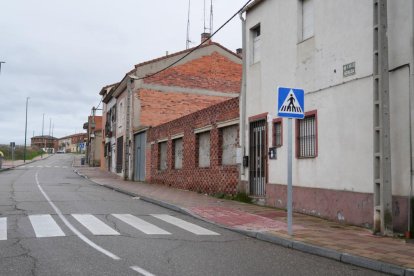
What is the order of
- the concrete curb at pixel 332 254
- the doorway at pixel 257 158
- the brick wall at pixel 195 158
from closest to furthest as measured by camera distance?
the concrete curb at pixel 332 254 < the doorway at pixel 257 158 < the brick wall at pixel 195 158

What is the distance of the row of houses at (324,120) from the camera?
8594 mm

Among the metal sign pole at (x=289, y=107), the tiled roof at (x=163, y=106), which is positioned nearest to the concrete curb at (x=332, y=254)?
the metal sign pole at (x=289, y=107)

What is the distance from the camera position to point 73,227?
9.36 meters

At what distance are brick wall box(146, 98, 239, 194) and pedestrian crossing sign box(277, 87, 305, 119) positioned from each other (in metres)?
6.95

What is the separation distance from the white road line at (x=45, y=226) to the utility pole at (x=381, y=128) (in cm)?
604

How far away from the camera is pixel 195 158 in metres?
19.5

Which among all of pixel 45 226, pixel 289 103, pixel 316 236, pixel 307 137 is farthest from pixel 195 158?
pixel 316 236

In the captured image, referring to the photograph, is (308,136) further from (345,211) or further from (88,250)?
(88,250)

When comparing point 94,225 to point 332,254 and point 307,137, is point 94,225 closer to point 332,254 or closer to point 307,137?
point 332,254

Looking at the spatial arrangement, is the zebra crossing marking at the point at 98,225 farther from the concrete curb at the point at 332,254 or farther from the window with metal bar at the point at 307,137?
the window with metal bar at the point at 307,137

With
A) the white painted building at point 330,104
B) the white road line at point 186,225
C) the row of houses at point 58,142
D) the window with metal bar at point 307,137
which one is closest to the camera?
the white painted building at point 330,104

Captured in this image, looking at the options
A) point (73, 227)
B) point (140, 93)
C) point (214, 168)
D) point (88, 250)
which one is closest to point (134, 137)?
point (140, 93)

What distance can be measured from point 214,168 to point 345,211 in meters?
→ 7.88

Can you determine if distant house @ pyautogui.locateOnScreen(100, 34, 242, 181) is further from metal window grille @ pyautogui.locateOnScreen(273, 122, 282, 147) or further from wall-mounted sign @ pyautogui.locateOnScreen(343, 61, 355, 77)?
wall-mounted sign @ pyautogui.locateOnScreen(343, 61, 355, 77)
